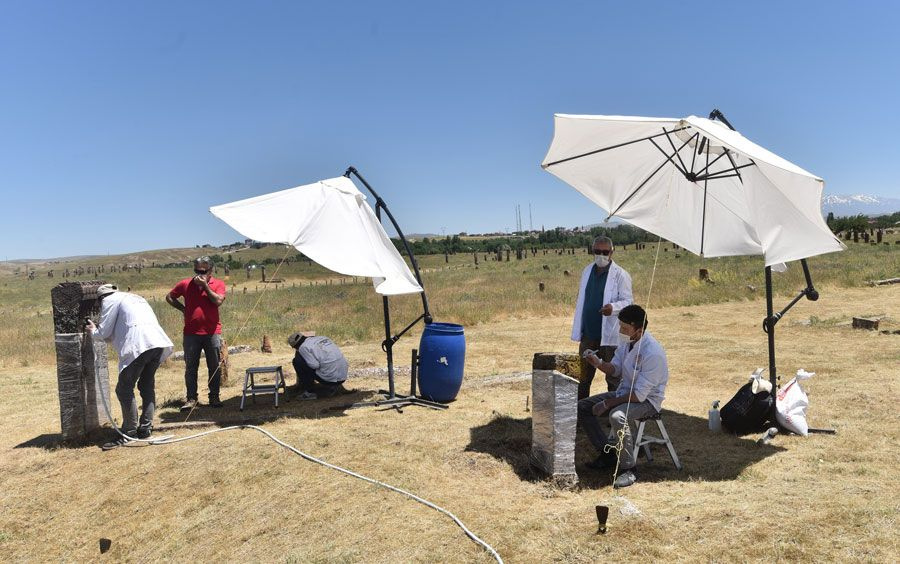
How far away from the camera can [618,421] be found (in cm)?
539

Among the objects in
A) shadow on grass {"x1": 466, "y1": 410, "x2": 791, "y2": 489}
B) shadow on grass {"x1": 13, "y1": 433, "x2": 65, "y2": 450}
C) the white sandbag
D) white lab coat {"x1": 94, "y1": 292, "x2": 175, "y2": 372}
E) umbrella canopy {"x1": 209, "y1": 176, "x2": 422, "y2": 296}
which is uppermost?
umbrella canopy {"x1": 209, "y1": 176, "x2": 422, "y2": 296}

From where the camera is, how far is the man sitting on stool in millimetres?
8453

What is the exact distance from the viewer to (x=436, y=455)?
19.9ft

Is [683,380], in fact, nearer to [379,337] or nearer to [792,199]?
[792,199]

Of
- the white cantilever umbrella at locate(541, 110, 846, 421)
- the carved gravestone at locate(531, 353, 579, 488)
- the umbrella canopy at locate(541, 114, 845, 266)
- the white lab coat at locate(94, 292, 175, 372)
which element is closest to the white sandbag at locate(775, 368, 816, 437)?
the white cantilever umbrella at locate(541, 110, 846, 421)

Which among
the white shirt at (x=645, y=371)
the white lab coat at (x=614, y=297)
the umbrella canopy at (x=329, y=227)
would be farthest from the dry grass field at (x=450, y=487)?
the umbrella canopy at (x=329, y=227)

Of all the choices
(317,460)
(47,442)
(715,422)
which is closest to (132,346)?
(47,442)

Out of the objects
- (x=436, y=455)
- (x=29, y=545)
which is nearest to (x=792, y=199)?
(x=436, y=455)

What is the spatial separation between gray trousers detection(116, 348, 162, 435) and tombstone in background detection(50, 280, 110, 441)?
50cm

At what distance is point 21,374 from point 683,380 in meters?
11.7

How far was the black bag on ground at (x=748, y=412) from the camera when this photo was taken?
659cm

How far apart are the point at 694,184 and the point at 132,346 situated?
21.6 feet

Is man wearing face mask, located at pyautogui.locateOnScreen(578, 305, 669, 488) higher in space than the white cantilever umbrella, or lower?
lower

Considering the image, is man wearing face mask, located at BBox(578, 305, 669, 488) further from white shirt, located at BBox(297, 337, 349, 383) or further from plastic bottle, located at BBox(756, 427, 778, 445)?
white shirt, located at BBox(297, 337, 349, 383)
